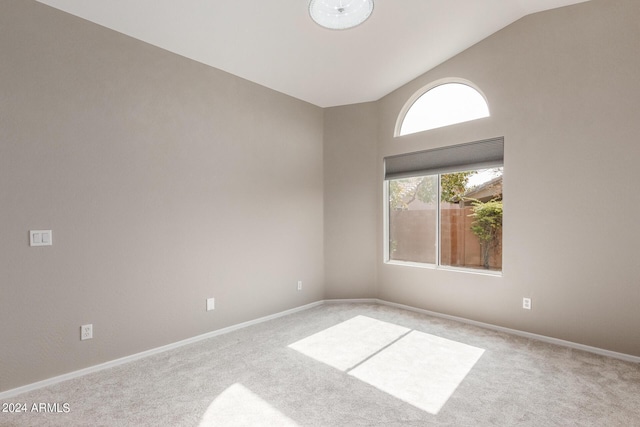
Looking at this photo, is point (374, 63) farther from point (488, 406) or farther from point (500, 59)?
point (488, 406)

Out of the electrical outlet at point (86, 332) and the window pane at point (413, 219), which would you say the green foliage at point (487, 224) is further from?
the electrical outlet at point (86, 332)

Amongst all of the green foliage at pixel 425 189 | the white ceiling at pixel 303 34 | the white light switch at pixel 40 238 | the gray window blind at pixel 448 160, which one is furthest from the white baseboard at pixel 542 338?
the white light switch at pixel 40 238

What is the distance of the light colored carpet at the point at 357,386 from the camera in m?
1.97

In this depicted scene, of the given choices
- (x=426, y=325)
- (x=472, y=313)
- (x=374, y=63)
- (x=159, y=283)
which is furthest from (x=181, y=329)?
(x=374, y=63)

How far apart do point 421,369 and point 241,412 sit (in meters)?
1.44

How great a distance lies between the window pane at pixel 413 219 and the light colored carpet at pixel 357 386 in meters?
1.21

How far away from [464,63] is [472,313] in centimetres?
287

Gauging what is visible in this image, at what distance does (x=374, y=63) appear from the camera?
3631 millimetres

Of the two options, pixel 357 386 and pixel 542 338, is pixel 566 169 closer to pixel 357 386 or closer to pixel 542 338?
pixel 542 338

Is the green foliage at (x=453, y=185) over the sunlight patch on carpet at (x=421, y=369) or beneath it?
over

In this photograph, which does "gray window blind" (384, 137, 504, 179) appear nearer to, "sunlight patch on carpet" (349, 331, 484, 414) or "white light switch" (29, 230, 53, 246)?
"sunlight patch on carpet" (349, 331, 484, 414)

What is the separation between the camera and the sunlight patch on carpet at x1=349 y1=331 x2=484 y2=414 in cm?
223

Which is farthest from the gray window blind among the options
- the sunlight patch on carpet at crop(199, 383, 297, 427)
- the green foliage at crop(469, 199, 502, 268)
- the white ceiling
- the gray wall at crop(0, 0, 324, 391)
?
the sunlight patch on carpet at crop(199, 383, 297, 427)

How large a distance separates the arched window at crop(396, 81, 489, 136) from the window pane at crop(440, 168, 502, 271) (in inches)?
26.3
